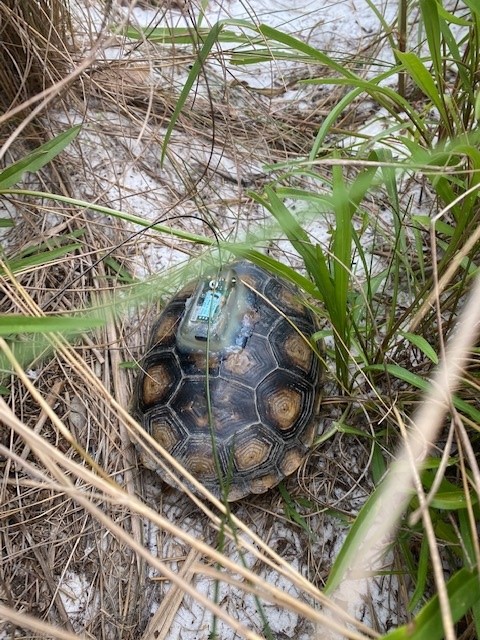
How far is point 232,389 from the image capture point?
119cm

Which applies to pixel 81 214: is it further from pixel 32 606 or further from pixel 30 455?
pixel 32 606

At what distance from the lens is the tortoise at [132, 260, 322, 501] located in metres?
1.18

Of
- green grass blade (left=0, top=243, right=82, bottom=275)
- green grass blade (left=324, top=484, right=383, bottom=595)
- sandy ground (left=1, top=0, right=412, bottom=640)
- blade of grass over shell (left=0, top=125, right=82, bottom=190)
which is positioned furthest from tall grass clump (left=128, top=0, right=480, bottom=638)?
green grass blade (left=0, top=243, right=82, bottom=275)

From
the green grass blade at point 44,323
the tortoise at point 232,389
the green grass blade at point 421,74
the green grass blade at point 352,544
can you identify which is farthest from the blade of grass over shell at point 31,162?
the green grass blade at point 352,544

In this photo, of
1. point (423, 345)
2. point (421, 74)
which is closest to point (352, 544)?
point (423, 345)

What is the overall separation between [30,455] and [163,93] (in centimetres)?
110

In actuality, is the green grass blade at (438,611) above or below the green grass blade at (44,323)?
below

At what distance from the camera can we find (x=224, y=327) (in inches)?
47.1

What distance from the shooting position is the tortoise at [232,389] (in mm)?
1183

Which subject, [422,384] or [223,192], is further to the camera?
[223,192]

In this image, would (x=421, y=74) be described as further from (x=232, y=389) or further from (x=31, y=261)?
(x=31, y=261)

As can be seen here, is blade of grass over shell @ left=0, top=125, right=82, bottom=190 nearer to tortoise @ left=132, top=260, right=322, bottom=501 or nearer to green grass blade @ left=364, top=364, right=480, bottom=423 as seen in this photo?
tortoise @ left=132, top=260, right=322, bottom=501

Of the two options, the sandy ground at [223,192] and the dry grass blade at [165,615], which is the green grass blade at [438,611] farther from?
the dry grass blade at [165,615]

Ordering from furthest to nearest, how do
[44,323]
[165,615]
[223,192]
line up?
1. [223,192]
2. [165,615]
3. [44,323]
